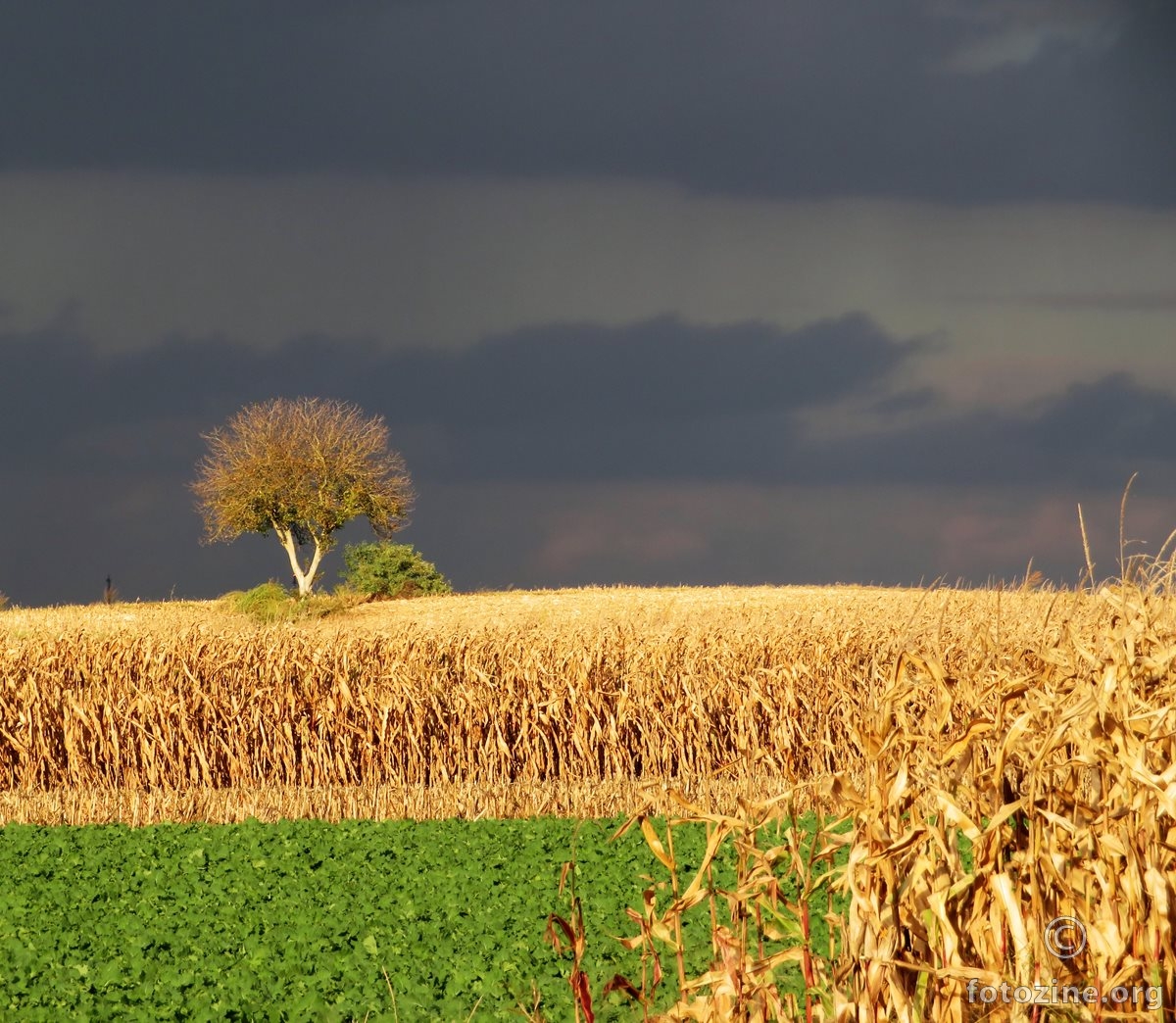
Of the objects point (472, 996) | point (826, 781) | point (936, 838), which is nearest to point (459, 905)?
point (472, 996)

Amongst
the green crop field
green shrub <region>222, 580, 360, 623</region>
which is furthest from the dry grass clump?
green shrub <region>222, 580, 360, 623</region>

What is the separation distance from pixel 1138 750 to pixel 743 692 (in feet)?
37.5

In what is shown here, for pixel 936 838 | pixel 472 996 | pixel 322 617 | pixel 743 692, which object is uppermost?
pixel 322 617

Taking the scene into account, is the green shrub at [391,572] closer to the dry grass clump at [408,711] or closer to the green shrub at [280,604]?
the green shrub at [280,604]

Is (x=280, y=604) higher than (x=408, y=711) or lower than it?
higher

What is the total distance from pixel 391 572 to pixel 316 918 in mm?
40751

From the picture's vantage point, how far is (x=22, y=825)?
1141 cm

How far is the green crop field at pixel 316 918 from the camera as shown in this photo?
20.9 feet

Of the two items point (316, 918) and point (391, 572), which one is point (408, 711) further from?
point (391, 572)

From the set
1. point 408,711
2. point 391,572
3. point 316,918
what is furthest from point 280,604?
point 316,918

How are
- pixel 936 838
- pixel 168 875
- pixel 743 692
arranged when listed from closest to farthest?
pixel 936 838 < pixel 168 875 < pixel 743 692

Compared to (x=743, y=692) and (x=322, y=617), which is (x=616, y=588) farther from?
(x=743, y=692)

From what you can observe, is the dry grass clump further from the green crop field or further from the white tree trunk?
the white tree trunk

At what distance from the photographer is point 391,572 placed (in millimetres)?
48156
